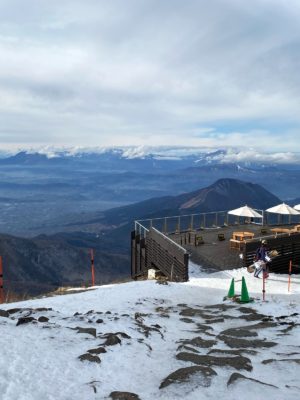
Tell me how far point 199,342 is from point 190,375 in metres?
2.66

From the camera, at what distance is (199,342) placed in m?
10.3

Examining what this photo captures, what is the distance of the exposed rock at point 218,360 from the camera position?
8.38 m

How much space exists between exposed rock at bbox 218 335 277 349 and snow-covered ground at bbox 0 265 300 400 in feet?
0.08

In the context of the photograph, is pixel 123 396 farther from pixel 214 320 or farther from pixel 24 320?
pixel 214 320

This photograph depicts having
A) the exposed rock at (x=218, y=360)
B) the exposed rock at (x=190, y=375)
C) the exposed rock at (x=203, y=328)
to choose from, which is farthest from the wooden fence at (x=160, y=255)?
the exposed rock at (x=190, y=375)

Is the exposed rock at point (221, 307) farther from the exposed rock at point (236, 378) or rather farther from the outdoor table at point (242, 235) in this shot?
the outdoor table at point (242, 235)

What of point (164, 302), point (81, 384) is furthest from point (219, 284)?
point (81, 384)

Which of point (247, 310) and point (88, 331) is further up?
point (88, 331)

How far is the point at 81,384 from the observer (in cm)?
720

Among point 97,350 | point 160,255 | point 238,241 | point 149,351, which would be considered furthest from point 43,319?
point 238,241

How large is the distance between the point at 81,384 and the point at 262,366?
3901 mm

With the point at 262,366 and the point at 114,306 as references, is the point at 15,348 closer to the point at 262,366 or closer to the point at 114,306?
the point at 262,366

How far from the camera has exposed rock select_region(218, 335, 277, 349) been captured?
10216 millimetres

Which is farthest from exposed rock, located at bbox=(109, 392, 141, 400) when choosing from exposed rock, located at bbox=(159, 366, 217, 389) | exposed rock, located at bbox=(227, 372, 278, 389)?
exposed rock, located at bbox=(227, 372, 278, 389)
